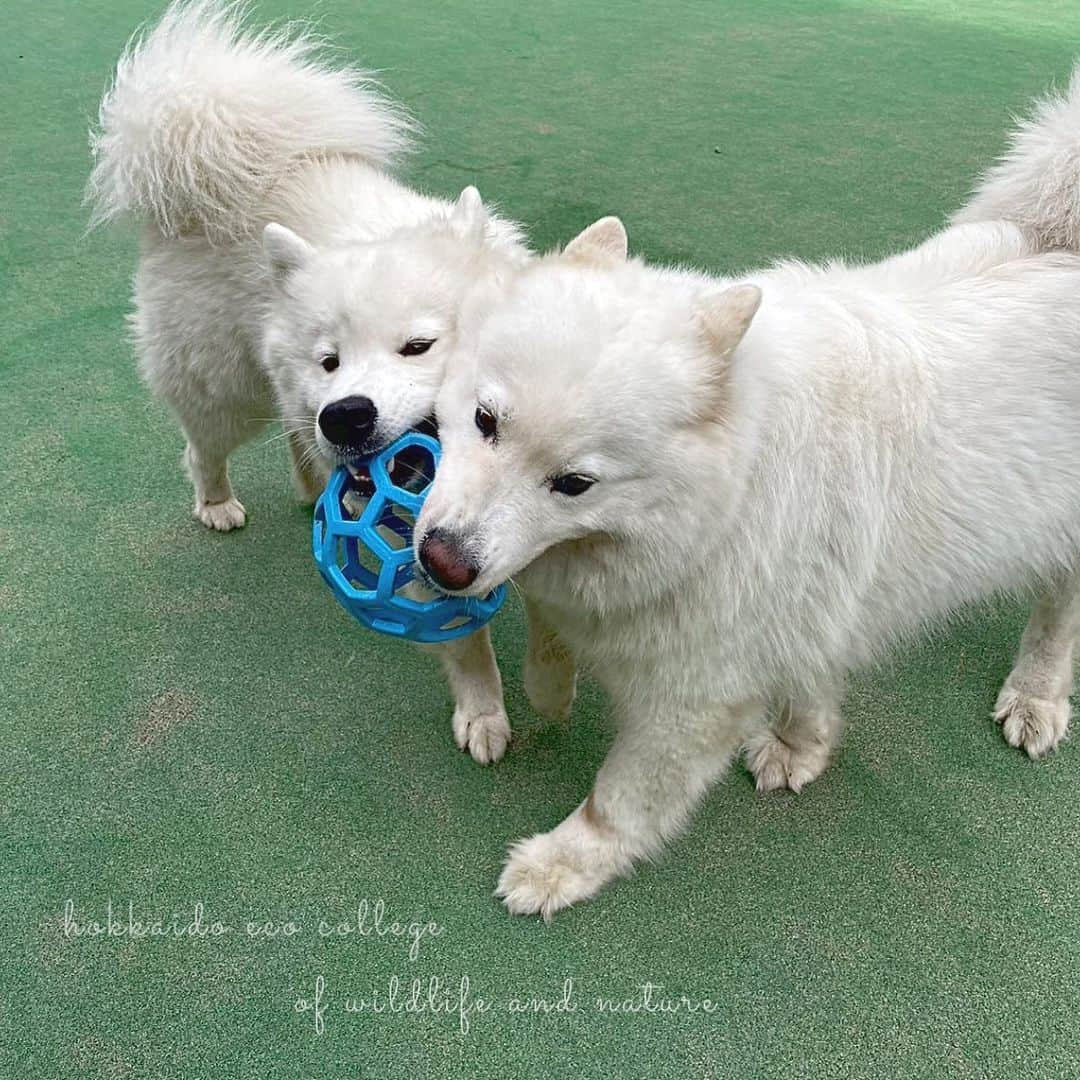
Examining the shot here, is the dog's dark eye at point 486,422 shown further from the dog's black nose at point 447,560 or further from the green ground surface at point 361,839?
the green ground surface at point 361,839

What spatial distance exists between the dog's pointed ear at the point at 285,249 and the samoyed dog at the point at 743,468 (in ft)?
2.00

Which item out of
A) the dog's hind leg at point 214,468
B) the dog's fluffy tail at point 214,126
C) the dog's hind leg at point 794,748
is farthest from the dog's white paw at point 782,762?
the dog's fluffy tail at point 214,126

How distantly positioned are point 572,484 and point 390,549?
0.37m

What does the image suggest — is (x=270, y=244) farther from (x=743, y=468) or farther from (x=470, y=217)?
(x=743, y=468)

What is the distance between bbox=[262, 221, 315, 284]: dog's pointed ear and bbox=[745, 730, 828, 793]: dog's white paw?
148cm

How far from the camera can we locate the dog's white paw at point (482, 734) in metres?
2.28

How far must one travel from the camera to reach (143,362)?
→ 8.92 ft

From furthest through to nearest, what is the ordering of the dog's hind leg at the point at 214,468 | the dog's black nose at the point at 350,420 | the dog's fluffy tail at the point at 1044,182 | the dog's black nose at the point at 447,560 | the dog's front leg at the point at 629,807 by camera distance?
the dog's hind leg at the point at 214,468 < the dog's fluffy tail at the point at 1044,182 < the dog's front leg at the point at 629,807 < the dog's black nose at the point at 350,420 < the dog's black nose at the point at 447,560

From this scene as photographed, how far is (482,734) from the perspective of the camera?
2281 mm

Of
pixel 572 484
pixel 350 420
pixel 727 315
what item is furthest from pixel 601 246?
pixel 350 420

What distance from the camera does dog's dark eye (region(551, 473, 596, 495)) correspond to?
4.55 ft

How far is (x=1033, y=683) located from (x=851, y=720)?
17.9 inches

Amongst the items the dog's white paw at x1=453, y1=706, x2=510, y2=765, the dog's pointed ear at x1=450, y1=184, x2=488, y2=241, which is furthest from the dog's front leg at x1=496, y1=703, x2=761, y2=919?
the dog's pointed ear at x1=450, y1=184, x2=488, y2=241

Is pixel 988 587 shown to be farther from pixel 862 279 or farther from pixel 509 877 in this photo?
pixel 509 877
